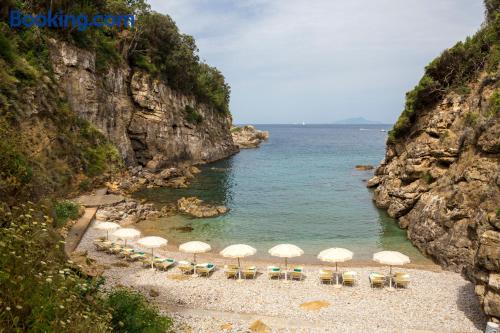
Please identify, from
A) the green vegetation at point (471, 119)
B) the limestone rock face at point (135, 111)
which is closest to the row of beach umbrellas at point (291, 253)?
the green vegetation at point (471, 119)

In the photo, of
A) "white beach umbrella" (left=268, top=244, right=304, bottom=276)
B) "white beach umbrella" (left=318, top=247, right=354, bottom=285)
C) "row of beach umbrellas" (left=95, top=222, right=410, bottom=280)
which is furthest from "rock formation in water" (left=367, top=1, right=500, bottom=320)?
"white beach umbrella" (left=268, top=244, right=304, bottom=276)

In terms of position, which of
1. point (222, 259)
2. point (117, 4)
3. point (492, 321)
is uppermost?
point (117, 4)

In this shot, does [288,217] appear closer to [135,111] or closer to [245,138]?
[135,111]

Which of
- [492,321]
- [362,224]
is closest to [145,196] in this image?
[362,224]

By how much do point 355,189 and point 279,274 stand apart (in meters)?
32.5

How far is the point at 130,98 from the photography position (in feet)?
184

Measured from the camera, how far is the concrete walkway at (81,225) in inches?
887

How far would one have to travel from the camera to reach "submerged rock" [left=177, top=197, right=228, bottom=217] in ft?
115

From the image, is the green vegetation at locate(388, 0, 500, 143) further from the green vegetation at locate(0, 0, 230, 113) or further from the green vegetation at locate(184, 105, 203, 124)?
the green vegetation at locate(184, 105, 203, 124)

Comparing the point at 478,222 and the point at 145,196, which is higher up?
the point at 478,222

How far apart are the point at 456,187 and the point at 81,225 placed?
27.4 m

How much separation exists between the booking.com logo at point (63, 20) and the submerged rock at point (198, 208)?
933 inches

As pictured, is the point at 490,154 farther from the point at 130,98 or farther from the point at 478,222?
the point at 130,98

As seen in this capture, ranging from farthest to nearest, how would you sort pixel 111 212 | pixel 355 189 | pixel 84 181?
pixel 355 189 → pixel 84 181 → pixel 111 212
